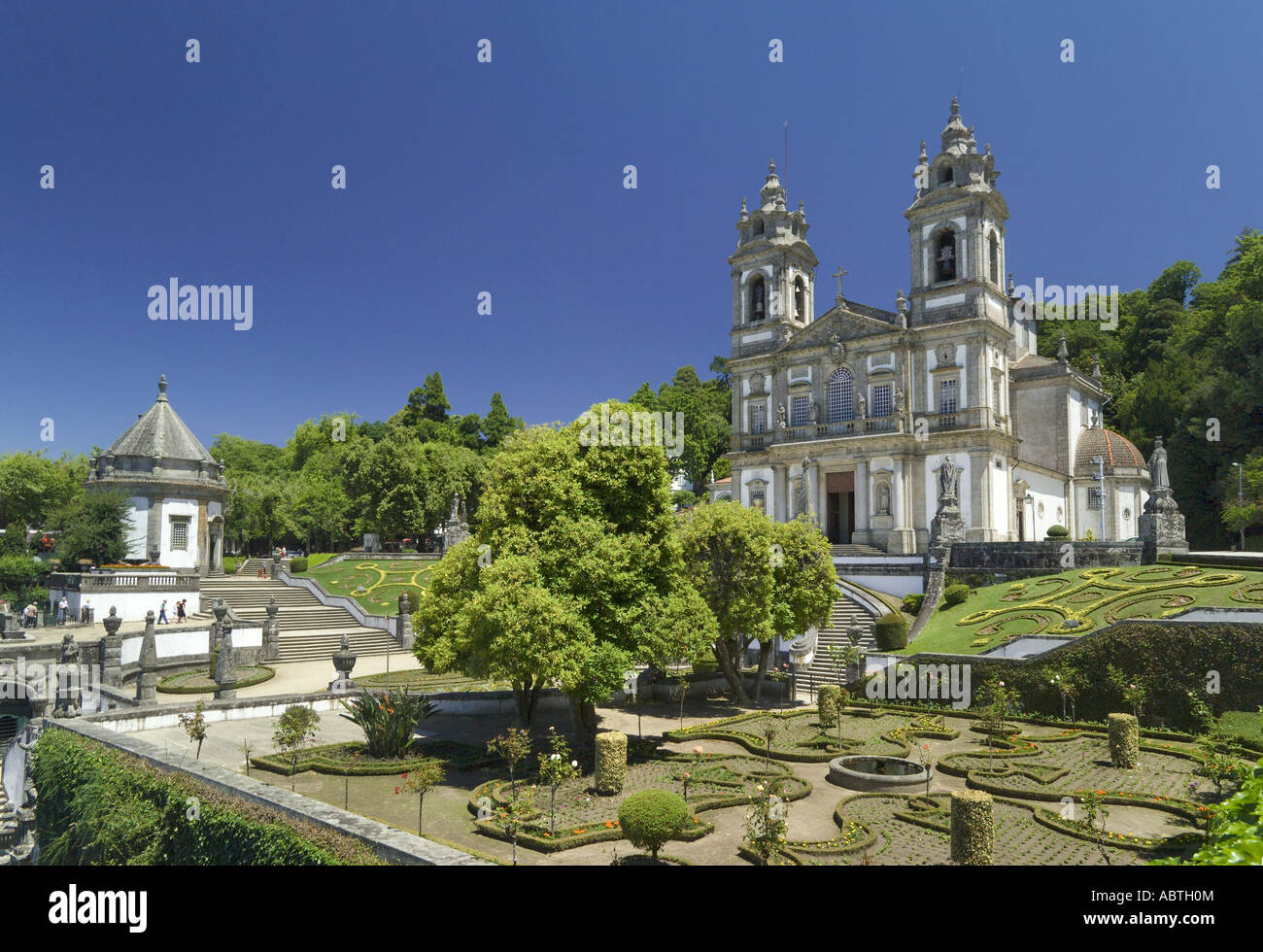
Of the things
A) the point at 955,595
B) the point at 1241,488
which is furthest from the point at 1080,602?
the point at 1241,488

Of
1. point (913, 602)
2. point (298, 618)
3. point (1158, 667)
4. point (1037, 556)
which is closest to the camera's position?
point (1158, 667)

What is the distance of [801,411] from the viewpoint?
50.7 metres

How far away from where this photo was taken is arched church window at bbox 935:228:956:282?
46375 mm

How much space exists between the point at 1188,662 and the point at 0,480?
214ft

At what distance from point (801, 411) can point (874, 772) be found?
34.5m

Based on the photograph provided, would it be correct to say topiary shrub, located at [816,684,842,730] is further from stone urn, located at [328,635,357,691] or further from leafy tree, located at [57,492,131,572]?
leafy tree, located at [57,492,131,572]

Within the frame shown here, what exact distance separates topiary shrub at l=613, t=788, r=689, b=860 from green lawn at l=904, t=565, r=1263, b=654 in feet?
58.4

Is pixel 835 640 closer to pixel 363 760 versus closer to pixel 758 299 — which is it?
pixel 363 760

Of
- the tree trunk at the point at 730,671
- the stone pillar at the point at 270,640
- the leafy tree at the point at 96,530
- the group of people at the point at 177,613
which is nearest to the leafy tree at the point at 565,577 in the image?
the tree trunk at the point at 730,671

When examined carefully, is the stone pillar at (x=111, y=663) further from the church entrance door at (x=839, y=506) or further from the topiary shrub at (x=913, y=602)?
the church entrance door at (x=839, y=506)

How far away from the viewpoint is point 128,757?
626 inches

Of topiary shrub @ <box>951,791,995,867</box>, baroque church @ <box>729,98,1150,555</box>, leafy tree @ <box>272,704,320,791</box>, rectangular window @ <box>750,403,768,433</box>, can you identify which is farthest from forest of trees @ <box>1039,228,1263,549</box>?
leafy tree @ <box>272,704,320,791</box>

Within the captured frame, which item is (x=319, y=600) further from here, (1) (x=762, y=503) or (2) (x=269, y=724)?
(1) (x=762, y=503)
